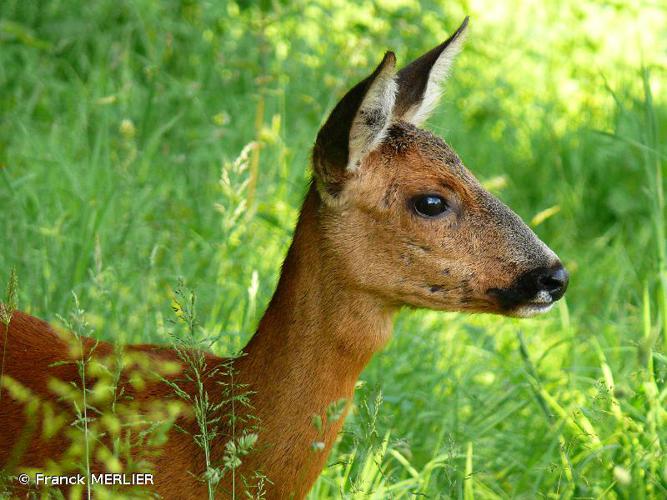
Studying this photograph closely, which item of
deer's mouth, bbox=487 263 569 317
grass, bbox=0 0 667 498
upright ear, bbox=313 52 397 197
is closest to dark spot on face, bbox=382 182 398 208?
upright ear, bbox=313 52 397 197

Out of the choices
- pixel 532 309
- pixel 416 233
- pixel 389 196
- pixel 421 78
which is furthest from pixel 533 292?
pixel 421 78

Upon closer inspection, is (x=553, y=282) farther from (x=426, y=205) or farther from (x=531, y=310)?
(x=426, y=205)

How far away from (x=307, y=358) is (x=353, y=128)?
1.91 feet

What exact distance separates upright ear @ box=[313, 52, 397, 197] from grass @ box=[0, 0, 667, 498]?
574mm

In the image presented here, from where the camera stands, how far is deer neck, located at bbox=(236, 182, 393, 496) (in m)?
2.83

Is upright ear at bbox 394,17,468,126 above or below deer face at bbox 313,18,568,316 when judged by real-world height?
above

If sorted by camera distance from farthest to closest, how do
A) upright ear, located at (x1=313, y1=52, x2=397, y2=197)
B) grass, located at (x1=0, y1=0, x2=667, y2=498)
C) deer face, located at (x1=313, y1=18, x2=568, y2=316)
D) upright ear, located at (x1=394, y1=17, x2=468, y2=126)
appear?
grass, located at (x1=0, y1=0, x2=667, y2=498) < upright ear, located at (x1=394, y1=17, x2=468, y2=126) < deer face, located at (x1=313, y1=18, x2=568, y2=316) < upright ear, located at (x1=313, y1=52, x2=397, y2=197)

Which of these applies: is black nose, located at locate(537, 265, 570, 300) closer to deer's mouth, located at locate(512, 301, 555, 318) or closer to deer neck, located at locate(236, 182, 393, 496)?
deer's mouth, located at locate(512, 301, 555, 318)

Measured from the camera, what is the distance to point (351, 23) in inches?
224

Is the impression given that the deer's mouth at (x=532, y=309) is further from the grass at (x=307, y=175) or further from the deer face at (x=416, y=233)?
the grass at (x=307, y=175)

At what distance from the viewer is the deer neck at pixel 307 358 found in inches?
111

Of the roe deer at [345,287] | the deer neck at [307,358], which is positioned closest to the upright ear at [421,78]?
the roe deer at [345,287]

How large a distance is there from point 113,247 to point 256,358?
1402 mm

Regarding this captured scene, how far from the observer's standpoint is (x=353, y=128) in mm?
2846
